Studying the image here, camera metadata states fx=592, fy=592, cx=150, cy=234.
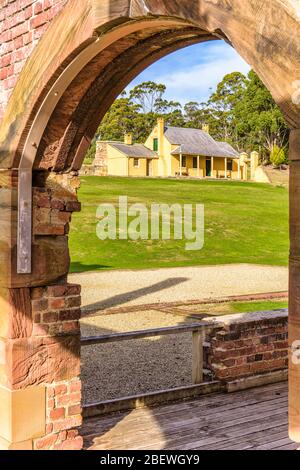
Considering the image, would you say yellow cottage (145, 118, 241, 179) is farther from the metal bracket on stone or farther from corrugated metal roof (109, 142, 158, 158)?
the metal bracket on stone

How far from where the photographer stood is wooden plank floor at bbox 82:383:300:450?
5164 mm

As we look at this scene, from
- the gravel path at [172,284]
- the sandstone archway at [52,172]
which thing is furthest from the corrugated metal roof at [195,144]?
the sandstone archway at [52,172]

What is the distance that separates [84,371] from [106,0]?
577 cm

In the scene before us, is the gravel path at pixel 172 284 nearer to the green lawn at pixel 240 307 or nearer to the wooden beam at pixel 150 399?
the green lawn at pixel 240 307

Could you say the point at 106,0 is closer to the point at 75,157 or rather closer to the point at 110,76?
the point at 110,76

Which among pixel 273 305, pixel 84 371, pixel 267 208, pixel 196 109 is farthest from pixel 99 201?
pixel 196 109

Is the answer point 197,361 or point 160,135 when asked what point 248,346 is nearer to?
point 197,361

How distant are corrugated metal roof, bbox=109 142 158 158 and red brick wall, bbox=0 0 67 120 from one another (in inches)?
1845

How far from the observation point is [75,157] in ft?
15.4

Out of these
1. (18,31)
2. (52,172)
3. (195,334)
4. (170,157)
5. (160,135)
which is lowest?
(195,334)

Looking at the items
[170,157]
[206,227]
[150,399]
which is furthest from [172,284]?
[170,157]

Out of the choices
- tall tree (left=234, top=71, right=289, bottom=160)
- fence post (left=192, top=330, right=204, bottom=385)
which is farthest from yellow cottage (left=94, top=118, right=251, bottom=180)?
fence post (left=192, top=330, right=204, bottom=385)
